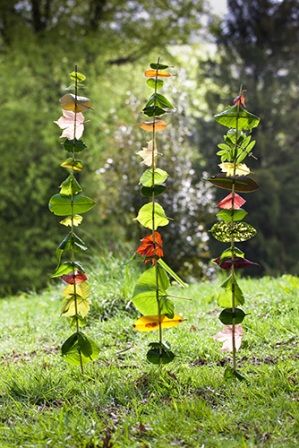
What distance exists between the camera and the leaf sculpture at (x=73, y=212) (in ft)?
9.14

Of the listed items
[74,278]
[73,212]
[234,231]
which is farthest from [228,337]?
[73,212]

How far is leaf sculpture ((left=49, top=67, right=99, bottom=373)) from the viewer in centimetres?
279

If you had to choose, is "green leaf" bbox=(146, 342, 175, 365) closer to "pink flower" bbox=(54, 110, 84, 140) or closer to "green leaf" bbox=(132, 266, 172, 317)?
"green leaf" bbox=(132, 266, 172, 317)

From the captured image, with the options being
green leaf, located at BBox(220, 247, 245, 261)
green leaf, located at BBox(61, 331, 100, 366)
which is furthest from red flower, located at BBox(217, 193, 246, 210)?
green leaf, located at BBox(61, 331, 100, 366)

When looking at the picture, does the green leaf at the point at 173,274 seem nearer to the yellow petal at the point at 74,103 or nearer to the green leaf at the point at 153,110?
the green leaf at the point at 153,110

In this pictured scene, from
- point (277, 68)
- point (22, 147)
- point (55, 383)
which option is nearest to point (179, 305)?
point (55, 383)

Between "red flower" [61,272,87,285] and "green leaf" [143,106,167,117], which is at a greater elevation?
"green leaf" [143,106,167,117]

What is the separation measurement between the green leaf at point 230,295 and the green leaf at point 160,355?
297 millimetres

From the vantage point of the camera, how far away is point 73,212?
2820mm

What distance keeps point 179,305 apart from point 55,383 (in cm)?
191

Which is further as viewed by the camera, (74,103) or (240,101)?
(74,103)

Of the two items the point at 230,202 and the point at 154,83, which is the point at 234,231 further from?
the point at 154,83

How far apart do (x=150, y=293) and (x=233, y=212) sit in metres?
0.47

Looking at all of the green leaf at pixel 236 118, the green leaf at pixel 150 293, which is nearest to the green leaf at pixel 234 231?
the green leaf at pixel 150 293
